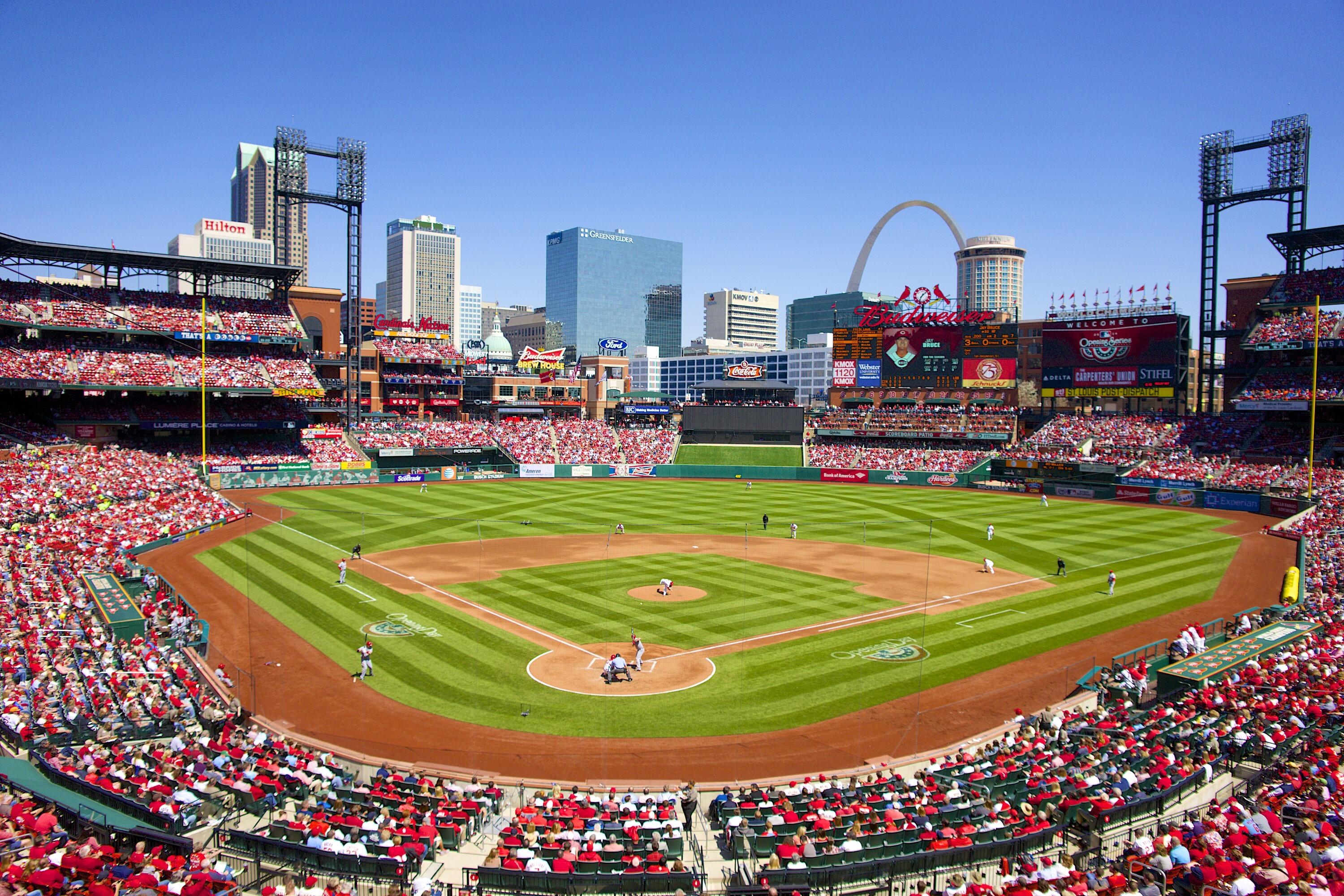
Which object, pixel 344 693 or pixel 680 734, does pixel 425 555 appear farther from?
pixel 680 734

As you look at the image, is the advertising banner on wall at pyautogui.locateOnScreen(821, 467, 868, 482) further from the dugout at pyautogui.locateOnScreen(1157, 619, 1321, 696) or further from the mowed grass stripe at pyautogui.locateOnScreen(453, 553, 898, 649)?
the dugout at pyautogui.locateOnScreen(1157, 619, 1321, 696)

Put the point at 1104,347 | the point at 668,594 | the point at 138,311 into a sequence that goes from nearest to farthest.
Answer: the point at 668,594 < the point at 138,311 < the point at 1104,347

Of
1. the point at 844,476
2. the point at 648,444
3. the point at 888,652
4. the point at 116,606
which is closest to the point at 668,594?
the point at 888,652

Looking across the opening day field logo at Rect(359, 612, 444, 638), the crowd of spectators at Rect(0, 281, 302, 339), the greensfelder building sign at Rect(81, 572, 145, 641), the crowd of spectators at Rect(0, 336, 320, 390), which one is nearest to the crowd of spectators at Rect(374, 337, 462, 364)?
the crowd of spectators at Rect(0, 281, 302, 339)

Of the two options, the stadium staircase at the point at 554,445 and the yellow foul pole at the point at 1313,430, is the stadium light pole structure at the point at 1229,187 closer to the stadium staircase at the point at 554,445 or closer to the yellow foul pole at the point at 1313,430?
the yellow foul pole at the point at 1313,430

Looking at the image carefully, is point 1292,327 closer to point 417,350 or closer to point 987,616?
point 987,616
